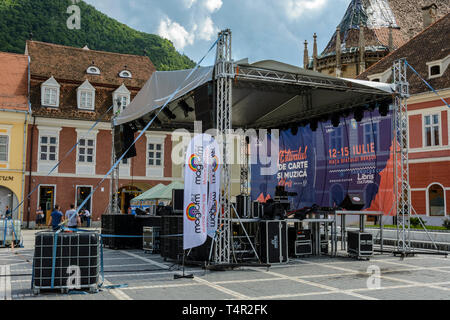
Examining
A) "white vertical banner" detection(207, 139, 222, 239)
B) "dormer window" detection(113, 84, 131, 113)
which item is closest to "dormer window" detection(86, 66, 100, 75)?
"dormer window" detection(113, 84, 131, 113)

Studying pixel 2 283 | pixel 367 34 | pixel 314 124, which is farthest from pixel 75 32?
pixel 2 283

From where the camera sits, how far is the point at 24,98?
99.8 ft

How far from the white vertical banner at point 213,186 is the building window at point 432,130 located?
21.5 metres

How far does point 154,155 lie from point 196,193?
24.0 meters

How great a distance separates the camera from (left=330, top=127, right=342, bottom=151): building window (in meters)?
16.3

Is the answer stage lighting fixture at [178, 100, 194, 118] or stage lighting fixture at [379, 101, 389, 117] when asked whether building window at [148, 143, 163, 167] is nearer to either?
stage lighting fixture at [178, 100, 194, 118]

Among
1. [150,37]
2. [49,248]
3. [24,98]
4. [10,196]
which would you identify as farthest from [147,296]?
A: [150,37]

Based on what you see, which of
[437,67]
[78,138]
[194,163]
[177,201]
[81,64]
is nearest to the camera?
[194,163]

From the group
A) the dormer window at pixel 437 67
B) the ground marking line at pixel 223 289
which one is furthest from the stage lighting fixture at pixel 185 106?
the dormer window at pixel 437 67

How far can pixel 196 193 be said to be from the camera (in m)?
10.0

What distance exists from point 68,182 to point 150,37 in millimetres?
32593

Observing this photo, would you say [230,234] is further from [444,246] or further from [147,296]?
[444,246]

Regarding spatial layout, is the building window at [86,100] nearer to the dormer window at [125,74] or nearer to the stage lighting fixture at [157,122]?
the dormer window at [125,74]

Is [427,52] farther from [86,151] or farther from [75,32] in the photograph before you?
[75,32]
